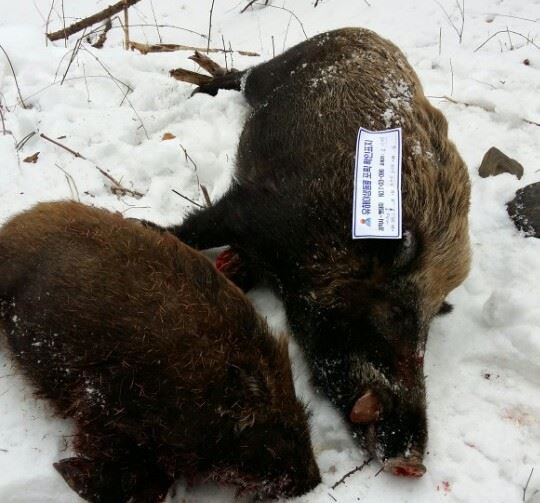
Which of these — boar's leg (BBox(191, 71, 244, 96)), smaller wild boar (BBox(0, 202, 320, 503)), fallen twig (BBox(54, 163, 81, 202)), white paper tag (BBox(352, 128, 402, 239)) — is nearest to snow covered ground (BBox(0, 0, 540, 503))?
fallen twig (BBox(54, 163, 81, 202))

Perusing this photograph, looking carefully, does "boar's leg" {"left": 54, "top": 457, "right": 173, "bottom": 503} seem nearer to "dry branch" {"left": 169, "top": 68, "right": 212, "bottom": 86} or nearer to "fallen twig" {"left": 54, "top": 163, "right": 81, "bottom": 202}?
"fallen twig" {"left": 54, "top": 163, "right": 81, "bottom": 202}

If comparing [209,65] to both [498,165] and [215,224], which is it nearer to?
[215,224]

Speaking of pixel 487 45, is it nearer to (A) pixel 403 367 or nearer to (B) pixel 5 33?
(A) pixel 403 367

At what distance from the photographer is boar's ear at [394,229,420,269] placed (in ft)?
11.4

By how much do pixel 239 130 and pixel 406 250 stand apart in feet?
6.63

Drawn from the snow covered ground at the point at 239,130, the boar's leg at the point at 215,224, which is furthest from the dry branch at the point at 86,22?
Answer: the boar's leg at the point at 215,224

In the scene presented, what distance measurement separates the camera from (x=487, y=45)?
589cm

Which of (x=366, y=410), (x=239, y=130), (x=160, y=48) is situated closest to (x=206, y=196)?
(x=239, y=130)

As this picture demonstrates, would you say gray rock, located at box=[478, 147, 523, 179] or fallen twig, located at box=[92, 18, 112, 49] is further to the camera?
fallen twig, located at box=[92, 18, 112, 49]

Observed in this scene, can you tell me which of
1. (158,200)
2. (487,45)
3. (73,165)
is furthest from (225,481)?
(487,45)

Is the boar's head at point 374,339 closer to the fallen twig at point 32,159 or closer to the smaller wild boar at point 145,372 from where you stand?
the smaller wild boar at point 145,372

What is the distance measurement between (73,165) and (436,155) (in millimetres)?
2495

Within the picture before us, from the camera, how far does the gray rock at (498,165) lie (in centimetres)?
455

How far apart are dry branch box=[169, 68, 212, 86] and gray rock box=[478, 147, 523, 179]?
237cm
